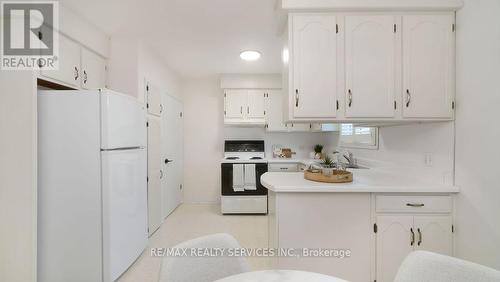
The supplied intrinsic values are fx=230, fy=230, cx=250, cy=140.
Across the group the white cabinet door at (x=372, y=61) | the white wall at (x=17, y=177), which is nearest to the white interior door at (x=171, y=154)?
the white wall at (x=17, y=177)

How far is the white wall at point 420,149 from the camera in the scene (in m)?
1.72

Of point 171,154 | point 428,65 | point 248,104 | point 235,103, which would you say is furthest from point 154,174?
point 428,65

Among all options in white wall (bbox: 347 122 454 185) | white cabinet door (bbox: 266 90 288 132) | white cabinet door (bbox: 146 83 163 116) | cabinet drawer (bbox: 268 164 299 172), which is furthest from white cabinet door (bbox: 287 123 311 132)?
white cabinet door (bbox: 146 83 163 116)

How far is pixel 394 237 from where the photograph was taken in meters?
1.63

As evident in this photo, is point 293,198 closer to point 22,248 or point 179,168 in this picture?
point 22,248

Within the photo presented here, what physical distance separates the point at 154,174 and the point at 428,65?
10.2 feet

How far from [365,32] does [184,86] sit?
3.41 m

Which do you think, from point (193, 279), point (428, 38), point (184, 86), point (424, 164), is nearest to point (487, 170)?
point (424, 164)

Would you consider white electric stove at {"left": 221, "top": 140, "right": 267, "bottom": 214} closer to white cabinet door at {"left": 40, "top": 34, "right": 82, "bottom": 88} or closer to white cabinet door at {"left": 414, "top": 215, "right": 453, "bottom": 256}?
white cabinet door at {"left": 40, "top": 34, "right": 82, "bottom": 88}

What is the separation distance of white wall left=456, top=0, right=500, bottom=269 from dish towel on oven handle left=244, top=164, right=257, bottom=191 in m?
2.54

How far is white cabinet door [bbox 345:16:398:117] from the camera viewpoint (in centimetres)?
173

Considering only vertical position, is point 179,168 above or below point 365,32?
below

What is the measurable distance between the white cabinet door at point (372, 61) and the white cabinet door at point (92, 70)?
243 cm

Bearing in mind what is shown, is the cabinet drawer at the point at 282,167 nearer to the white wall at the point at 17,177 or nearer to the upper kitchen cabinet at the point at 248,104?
the upper kitchen cabinet at the point at 248,104
